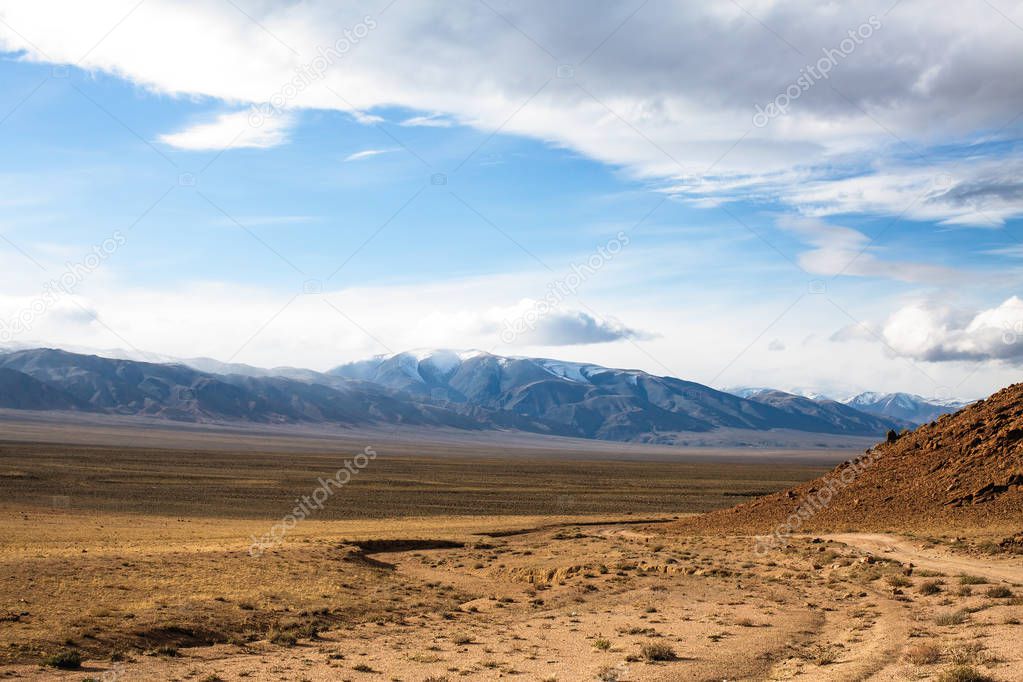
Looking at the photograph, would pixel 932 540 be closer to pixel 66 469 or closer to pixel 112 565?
pixel 112 565

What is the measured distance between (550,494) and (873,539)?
4614 cm

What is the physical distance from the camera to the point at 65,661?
17.6 metres

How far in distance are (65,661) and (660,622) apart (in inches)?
553

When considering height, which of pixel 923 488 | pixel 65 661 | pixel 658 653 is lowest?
pixel 65 661

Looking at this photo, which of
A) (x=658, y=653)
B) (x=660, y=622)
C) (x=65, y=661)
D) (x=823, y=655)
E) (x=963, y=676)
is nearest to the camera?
(x=963, y=676)

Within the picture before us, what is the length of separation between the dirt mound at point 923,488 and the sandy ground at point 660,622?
3.98 meters

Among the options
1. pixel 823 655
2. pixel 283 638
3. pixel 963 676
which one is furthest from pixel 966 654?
pixel 283 638

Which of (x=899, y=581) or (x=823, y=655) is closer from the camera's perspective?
(x=823, y=655)

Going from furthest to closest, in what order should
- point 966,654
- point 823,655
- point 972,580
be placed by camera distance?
point 972,580 → point 823,655 → point 966,654

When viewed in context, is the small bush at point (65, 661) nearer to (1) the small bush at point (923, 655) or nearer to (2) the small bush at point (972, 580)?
(1) the small bush at point (923, 655)

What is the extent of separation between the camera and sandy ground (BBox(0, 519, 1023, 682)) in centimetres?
1686

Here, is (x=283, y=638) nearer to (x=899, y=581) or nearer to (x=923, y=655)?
(x=923, y=655)

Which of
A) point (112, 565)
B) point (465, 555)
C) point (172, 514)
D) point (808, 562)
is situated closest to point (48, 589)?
point (112, 565)

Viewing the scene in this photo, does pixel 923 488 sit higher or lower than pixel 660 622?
higher
